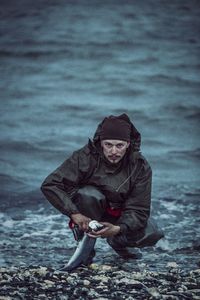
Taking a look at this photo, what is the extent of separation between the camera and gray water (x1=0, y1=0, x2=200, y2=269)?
853 centimetres

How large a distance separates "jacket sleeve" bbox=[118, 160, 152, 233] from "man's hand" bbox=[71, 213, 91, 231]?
31cm

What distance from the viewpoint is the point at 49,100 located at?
19.4 meters

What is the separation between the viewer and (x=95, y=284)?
5.81 meters

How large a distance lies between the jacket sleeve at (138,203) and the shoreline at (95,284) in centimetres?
45

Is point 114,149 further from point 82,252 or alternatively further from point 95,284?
point 95,284

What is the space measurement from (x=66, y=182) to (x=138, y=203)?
67 cm

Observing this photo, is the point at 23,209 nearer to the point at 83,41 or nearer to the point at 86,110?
the point at 86,110

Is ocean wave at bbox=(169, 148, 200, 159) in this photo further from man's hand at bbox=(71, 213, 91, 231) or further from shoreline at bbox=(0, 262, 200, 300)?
man's hand at bbox=(71, 213, 91, 231)

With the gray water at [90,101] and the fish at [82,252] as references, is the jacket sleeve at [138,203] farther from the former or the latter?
the gray water at [90,101]

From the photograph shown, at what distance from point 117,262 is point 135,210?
91cm

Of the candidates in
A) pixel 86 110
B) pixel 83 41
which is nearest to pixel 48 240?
pixel 86 110

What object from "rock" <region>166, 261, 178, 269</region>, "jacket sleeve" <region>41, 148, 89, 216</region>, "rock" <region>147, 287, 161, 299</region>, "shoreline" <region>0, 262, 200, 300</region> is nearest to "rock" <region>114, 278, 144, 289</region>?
"shoreline" <region>0, 262, 200, 300</region>

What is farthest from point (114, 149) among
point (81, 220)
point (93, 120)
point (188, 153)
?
point (93, 120)

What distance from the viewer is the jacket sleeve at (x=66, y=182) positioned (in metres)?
6.21
